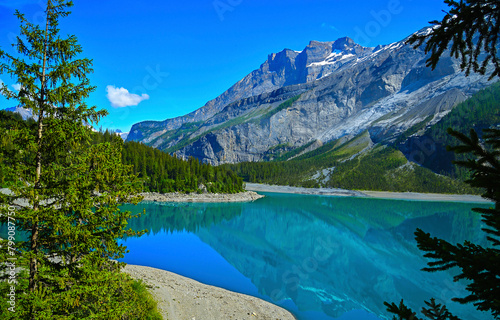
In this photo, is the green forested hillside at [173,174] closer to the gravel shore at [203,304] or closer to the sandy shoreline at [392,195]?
the sandy shoreline at [392,195]

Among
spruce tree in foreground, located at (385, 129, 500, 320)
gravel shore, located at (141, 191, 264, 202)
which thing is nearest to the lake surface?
gravel shore, located at (141, 191, 264, 202)

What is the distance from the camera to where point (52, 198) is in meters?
7.50

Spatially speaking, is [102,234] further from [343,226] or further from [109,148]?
[343,226]

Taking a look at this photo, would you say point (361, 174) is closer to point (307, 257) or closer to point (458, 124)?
point (458, 124)

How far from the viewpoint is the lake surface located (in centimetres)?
2253

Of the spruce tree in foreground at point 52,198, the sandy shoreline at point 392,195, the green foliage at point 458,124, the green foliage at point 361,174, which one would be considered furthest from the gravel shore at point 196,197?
the green foliage at point 458,124

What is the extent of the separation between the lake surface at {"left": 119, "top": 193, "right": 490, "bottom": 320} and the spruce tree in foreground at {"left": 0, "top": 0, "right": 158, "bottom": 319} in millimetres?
15640

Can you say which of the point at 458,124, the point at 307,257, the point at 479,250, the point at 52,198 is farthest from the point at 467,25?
the point at 458,124

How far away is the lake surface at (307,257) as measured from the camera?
22531 millimetres

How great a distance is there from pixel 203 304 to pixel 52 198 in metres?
12.0

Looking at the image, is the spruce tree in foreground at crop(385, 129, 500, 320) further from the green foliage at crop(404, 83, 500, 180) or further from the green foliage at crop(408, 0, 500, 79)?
the green foliage at crop(404, 83, 500, 180)

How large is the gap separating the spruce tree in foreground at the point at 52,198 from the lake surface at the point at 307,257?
51.3ft

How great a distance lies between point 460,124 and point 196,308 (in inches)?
6988

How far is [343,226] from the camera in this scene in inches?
2137
